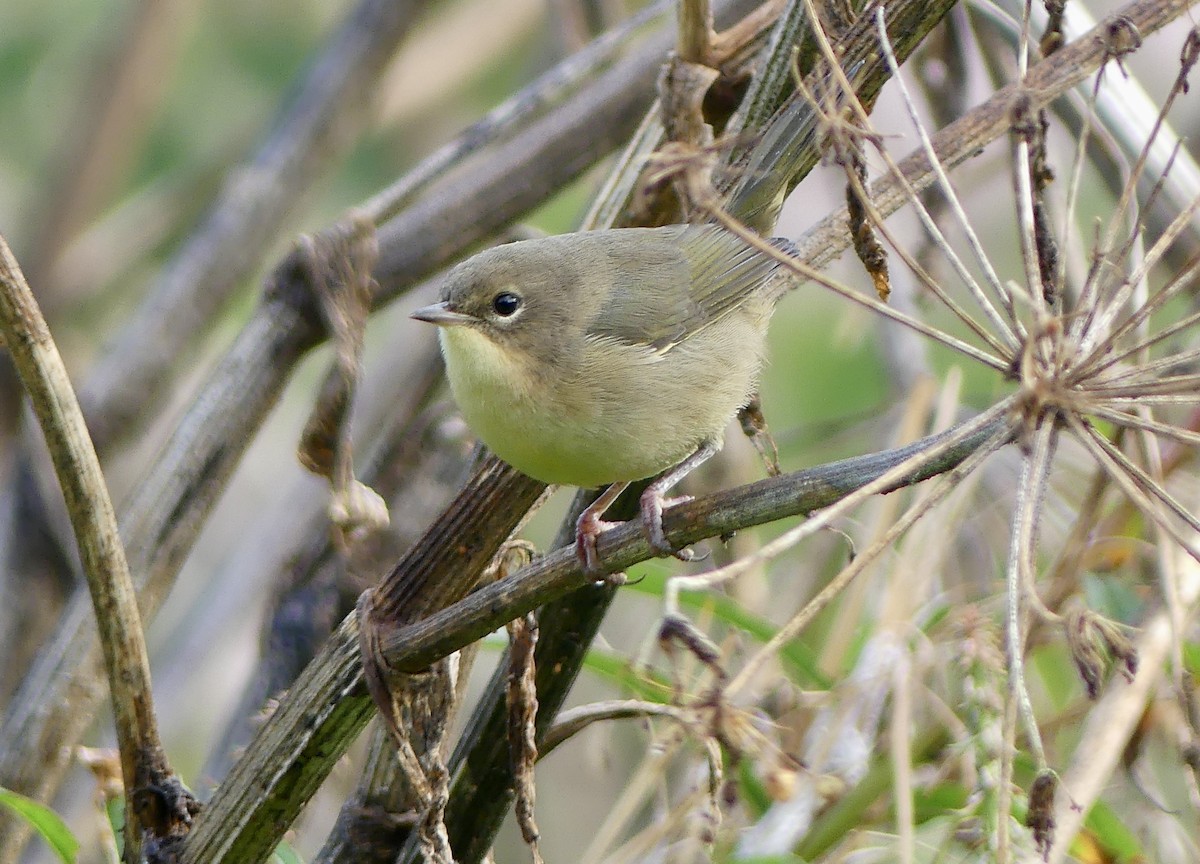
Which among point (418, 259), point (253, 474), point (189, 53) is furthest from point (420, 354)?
point (189, 53)

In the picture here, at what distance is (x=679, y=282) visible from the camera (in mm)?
3271

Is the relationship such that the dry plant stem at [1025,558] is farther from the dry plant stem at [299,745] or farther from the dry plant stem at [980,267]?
the dry plant stem at [299,745]

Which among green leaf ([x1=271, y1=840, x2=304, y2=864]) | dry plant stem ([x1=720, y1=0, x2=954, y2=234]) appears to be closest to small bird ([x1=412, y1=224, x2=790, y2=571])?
dry plant stem ([x1=720, y1=0, x2=954, y2=234])

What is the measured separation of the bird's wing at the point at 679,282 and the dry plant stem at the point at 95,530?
4.71ft

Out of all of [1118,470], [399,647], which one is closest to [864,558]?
[1118,470]

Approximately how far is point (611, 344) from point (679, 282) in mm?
316

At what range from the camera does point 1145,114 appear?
110 inches

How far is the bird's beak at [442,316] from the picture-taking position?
2938mm

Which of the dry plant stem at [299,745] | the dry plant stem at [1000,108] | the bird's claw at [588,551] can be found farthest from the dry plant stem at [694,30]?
the dry plant stem at [299,745]

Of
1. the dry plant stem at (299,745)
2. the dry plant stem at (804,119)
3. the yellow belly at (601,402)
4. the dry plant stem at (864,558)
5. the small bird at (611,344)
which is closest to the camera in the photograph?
the dry plant stem at (864,558)

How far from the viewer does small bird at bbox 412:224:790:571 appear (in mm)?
2688

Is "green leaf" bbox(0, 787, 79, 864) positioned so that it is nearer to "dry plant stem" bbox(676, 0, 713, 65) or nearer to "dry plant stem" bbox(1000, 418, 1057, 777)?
"dry plant stem" bbox(1000, 418, 1057, 777)

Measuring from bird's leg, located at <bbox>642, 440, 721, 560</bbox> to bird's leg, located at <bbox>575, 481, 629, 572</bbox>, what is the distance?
0.07 m

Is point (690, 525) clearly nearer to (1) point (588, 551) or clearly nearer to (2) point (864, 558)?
(1) point (588, 551)
